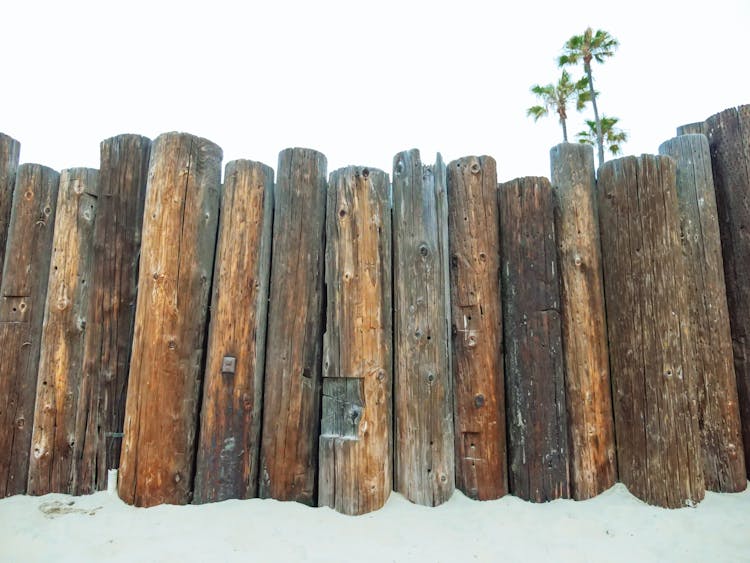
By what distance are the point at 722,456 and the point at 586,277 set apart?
4.95 ft

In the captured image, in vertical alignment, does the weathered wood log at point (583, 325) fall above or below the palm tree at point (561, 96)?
below

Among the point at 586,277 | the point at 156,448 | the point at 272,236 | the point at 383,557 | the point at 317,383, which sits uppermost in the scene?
the point at 272,236

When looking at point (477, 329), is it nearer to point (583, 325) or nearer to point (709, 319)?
point (583, 325)

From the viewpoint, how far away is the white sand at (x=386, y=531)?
7.75 feet

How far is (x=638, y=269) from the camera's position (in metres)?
3.01

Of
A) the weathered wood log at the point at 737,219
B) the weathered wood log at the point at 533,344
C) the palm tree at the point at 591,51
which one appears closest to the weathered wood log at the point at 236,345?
the weathered wood log at the point at 533,344

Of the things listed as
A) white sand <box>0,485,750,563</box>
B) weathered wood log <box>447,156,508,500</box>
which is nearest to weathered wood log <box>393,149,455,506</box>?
weathered wood log <box>447,156,508,500</box>

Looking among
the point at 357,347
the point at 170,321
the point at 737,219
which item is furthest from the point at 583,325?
the point at 170,321

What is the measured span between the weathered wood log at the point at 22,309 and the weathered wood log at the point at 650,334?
4.21 metres

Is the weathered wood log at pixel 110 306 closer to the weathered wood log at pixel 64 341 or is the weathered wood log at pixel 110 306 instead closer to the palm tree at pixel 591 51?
the weathered wood log at pixel 64 341

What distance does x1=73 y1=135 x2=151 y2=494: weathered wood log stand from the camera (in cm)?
299

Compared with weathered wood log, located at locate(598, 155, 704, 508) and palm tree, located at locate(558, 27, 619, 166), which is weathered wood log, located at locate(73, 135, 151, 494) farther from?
palm tree, located at locate(558, 27, 619, 166)

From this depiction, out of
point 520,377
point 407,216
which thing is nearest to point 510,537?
point 520,377

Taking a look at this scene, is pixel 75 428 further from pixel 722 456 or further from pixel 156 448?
pixel 722 456
